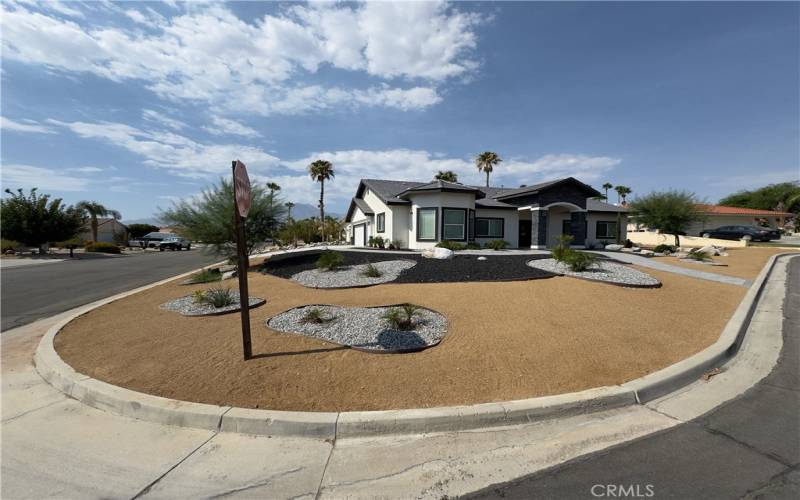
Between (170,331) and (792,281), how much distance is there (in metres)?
18.8

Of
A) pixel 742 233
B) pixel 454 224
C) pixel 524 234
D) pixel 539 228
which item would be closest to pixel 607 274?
pixel 454 224

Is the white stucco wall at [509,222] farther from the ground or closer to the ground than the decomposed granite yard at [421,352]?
farther from the ground

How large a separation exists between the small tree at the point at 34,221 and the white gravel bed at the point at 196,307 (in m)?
32.2

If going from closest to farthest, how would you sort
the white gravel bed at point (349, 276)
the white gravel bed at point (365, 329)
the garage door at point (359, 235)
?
the white gravel bed at point (365, 329), the white gravel bed at point (349, 276), the garage door at point (359, 235)

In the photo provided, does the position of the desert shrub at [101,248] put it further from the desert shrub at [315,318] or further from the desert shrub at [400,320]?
the desert shrub at [400,320]

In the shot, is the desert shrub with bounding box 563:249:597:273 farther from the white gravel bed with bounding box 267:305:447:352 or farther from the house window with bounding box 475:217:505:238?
the house window with bounding box 475:217:505:238

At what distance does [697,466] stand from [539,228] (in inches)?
783

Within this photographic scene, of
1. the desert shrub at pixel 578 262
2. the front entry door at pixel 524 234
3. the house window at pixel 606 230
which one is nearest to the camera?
the desert shrub at pixel 578 262

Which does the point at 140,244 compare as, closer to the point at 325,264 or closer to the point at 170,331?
the point at 325,264

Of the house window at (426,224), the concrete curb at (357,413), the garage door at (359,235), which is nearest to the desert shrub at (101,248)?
the garage door at (359,235)

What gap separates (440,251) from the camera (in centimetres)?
1381

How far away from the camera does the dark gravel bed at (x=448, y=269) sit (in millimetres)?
9867

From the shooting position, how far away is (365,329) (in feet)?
18.6

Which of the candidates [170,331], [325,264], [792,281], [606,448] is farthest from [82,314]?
[792,281]
